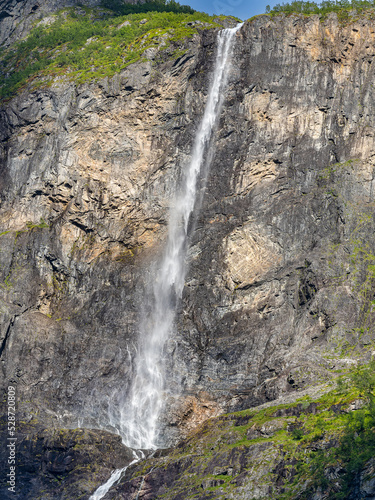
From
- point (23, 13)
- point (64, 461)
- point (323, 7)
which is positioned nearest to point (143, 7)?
point (23, 13)

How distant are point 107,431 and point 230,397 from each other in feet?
41.5

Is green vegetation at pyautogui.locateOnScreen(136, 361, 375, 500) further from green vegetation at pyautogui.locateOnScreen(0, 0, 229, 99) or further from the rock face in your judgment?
green vegetation at pyautogui.locateOnScreen(0, 0, 229, 99)

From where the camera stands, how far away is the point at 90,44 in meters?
107

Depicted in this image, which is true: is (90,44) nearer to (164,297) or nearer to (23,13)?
(23,13)

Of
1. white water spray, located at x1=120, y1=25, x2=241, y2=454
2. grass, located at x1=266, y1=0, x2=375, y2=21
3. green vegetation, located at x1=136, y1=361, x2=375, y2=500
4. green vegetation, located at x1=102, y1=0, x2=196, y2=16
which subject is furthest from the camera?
green vegetation, located at x1=102, y1=0, x2=196, y2=16

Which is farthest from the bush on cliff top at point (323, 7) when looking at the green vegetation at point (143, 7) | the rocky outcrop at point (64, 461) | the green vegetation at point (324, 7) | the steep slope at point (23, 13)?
the rocky outcrop at point (64, 461)

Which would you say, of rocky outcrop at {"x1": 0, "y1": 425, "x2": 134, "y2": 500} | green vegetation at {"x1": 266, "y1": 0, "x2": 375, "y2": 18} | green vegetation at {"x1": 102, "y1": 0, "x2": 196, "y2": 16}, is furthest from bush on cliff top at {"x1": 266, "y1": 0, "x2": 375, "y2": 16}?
rocky outcrop at {"x1": 0, "y1": 425, "x2": 134, "y2": 500}

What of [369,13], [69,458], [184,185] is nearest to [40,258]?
[184,185]

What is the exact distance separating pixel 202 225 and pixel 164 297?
9.49 meters

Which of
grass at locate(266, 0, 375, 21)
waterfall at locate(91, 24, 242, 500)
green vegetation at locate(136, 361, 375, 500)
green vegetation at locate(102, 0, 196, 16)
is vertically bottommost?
green vegetation at locate(136, 361, 375, 500)

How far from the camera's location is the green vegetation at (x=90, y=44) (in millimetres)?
99312

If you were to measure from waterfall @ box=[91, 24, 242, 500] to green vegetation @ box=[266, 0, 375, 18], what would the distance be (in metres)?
6.25

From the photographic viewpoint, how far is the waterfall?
7762 centimetres

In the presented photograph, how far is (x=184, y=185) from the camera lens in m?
91.3
